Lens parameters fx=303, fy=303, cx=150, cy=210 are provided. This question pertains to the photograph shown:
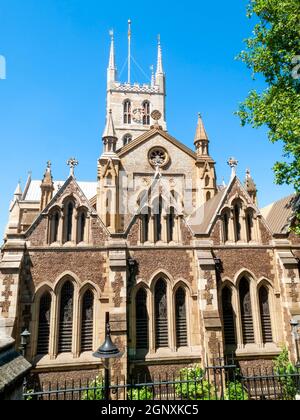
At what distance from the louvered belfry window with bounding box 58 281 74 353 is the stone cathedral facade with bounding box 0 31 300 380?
0.04 metres

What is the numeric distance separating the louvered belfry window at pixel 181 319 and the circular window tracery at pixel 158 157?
43.1ft

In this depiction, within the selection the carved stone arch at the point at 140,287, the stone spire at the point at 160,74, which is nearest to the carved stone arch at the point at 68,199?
the carved stone arch at the point at 140,287

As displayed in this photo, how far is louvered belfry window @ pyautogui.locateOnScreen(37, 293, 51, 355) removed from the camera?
1287 centimetres

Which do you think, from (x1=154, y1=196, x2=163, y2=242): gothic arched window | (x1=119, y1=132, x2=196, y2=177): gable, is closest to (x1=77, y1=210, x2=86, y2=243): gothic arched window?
(x1=154, y1=196, x2=163, y2=242): gothic arched window

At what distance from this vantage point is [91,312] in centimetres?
1366

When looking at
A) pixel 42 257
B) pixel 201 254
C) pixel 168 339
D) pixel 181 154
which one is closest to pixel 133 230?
pixel 201 254

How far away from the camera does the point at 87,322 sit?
13.5 meters

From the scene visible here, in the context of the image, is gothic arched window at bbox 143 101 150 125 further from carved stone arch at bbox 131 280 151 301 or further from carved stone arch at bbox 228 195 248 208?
carved stone arch at bbox 131 280 151 301

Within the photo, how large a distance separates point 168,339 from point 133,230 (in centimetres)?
525

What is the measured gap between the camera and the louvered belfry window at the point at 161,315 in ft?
45.2

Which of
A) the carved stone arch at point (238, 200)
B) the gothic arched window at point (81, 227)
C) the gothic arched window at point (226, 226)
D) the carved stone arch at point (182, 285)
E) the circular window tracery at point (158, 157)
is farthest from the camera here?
the circular window tracery at point (158, 157)

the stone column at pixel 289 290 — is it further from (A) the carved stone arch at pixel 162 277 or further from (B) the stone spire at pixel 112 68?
(B) the stone spire at pixel 112 68

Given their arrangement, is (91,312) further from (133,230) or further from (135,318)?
(133,230)

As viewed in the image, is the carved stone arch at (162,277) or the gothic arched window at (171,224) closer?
the carved stone arch at (162,277)
